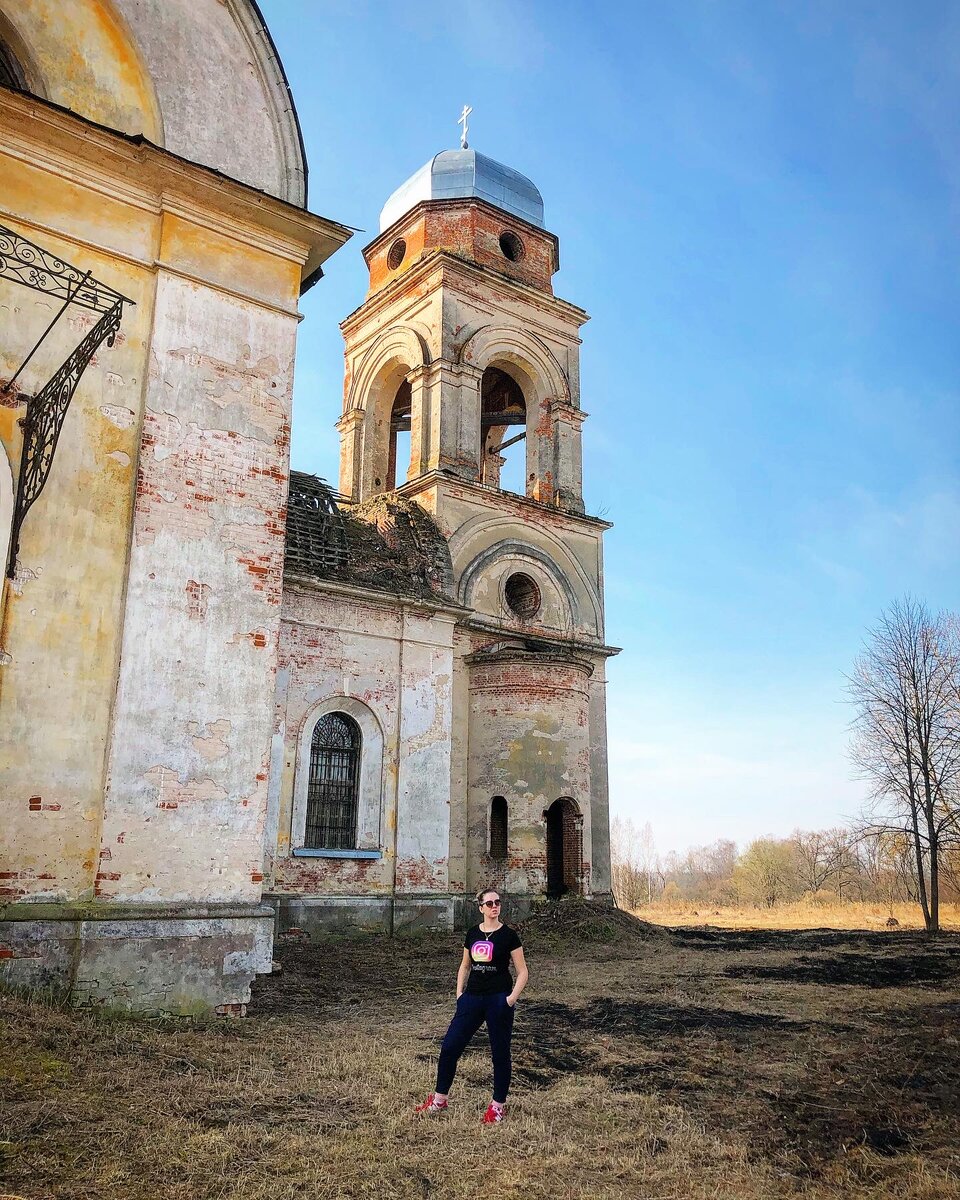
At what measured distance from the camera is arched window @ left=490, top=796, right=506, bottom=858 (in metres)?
18.3

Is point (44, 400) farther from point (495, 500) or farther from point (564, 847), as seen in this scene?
point (564, 847)

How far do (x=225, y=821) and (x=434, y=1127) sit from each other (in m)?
3.75

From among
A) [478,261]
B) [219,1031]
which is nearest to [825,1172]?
[219,1031]

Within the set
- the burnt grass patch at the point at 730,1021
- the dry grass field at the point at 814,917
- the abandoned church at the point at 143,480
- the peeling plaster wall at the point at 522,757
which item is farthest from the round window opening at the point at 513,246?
the dry grass field at the point at 814,917

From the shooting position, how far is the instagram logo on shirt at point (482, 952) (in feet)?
19.0

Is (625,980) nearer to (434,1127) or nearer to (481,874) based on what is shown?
(481,874)

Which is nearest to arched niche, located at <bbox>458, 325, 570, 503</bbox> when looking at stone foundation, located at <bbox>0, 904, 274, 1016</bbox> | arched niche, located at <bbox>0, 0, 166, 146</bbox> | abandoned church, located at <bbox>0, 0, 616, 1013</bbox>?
abandoned church, located at <bbox>0, 0, 616, 1013</bbox>

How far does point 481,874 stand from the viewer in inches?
705

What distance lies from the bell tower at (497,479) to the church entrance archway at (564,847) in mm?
35

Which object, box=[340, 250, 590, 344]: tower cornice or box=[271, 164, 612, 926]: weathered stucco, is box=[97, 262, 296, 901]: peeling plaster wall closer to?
box=[271, 164, 612, 926]: weathered stucco

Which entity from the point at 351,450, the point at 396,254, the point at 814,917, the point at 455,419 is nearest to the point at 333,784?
the point at 455,419

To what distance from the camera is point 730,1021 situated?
30.0 feet

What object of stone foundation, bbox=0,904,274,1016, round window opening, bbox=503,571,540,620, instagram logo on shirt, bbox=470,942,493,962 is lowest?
stone foundation, bbox=0,904,274,1016

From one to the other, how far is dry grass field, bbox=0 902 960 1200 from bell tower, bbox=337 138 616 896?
776 centimetres
